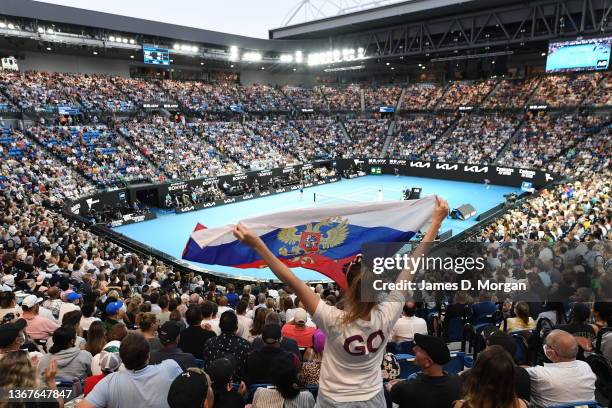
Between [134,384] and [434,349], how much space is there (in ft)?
8.13

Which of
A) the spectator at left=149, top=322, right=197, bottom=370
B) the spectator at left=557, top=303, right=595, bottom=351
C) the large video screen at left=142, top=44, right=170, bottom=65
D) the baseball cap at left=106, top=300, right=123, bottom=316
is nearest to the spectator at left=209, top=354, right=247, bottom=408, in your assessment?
the spectator at left=149, top=322, right=197, bottom=370

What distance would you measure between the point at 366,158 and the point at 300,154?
25.8 feet

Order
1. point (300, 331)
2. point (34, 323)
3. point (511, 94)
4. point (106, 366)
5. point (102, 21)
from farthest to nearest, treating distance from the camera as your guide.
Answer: point (511, 94)
point (102, 21)
point (34, 323)
point (300, 331)
point (106, 366)

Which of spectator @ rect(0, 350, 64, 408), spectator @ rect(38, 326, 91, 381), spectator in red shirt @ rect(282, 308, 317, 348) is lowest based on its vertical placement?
spectator in red shirt @ rect(282, 308, 317, 348)

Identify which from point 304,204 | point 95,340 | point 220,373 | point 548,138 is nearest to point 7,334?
point 95,340

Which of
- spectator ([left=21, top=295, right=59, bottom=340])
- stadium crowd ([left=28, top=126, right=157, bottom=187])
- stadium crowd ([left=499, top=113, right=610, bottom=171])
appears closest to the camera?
spectator ([left=21, top=295, right=59, bottom=340])

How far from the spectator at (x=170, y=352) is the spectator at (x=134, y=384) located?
900mm

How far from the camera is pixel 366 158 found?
47.8 metres

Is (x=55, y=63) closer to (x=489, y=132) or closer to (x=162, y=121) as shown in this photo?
(x=162, y=121)

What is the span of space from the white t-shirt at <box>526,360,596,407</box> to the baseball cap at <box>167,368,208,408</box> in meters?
2.94

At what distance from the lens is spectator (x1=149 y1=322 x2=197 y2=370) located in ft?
15.0

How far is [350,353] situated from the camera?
282 centimetres

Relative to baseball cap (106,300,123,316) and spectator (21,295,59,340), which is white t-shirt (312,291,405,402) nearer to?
spectator (21,295,59,340)

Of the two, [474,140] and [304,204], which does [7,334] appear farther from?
[474,140]
